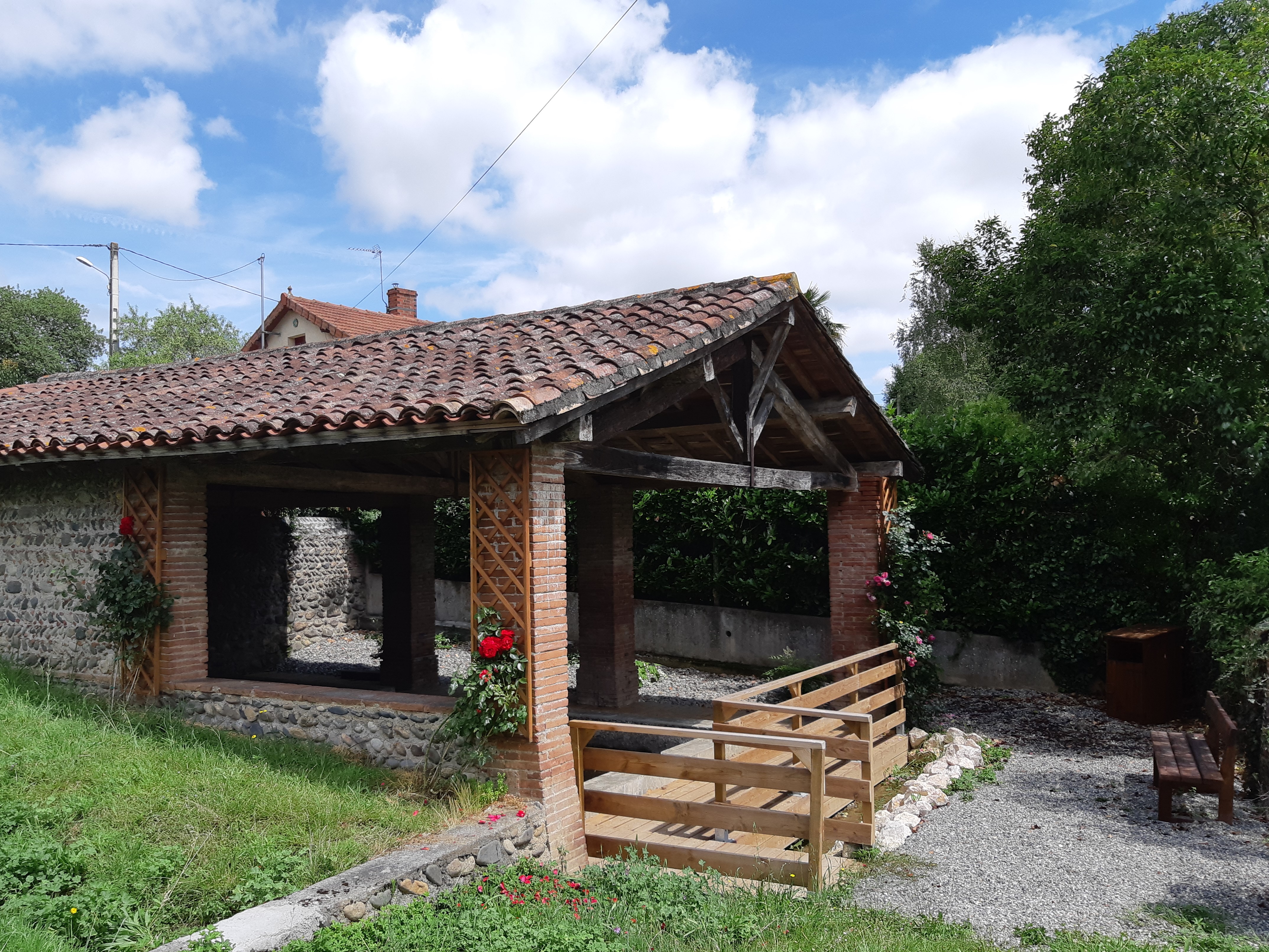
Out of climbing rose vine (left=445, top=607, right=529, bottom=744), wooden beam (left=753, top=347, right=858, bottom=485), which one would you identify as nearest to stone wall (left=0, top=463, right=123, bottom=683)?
climbing rose vine (left=445, top=607, right=529, bottom=744)

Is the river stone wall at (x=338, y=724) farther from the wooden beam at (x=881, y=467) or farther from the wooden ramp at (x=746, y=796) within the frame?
the wooden beam at (x=881, y=467)

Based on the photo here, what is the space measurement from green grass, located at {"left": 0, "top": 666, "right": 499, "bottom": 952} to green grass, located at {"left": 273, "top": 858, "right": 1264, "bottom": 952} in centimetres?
56

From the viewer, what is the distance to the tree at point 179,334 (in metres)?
38.0

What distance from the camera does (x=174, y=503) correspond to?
7324 millimetres

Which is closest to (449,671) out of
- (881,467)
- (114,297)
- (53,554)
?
(53,554)

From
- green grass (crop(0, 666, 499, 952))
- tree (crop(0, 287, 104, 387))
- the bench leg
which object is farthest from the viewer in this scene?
tree (crop(0, 287, 104, 387))

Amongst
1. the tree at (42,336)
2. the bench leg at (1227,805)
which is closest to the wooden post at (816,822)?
the bench leg at (1227,805)

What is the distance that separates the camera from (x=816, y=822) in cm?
547

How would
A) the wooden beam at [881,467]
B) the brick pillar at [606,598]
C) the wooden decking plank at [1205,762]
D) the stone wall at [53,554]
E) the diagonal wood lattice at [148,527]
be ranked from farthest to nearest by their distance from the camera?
the brick pillar at [606,598], the wooden beam at [881,467], the stone wall at [53,554], the diagonal wood lattice at [148,527], the wooden decking plank at [1205,762]

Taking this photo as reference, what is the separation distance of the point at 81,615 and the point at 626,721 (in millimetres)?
5357

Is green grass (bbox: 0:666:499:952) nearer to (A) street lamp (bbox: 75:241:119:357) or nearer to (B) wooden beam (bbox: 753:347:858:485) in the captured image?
(B) wooden beam (bbox: 753:347:858:485)

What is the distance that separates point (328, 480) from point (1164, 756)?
25.1ft

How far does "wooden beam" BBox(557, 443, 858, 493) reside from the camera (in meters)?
6.20

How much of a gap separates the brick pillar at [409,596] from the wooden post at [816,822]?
7.28m
